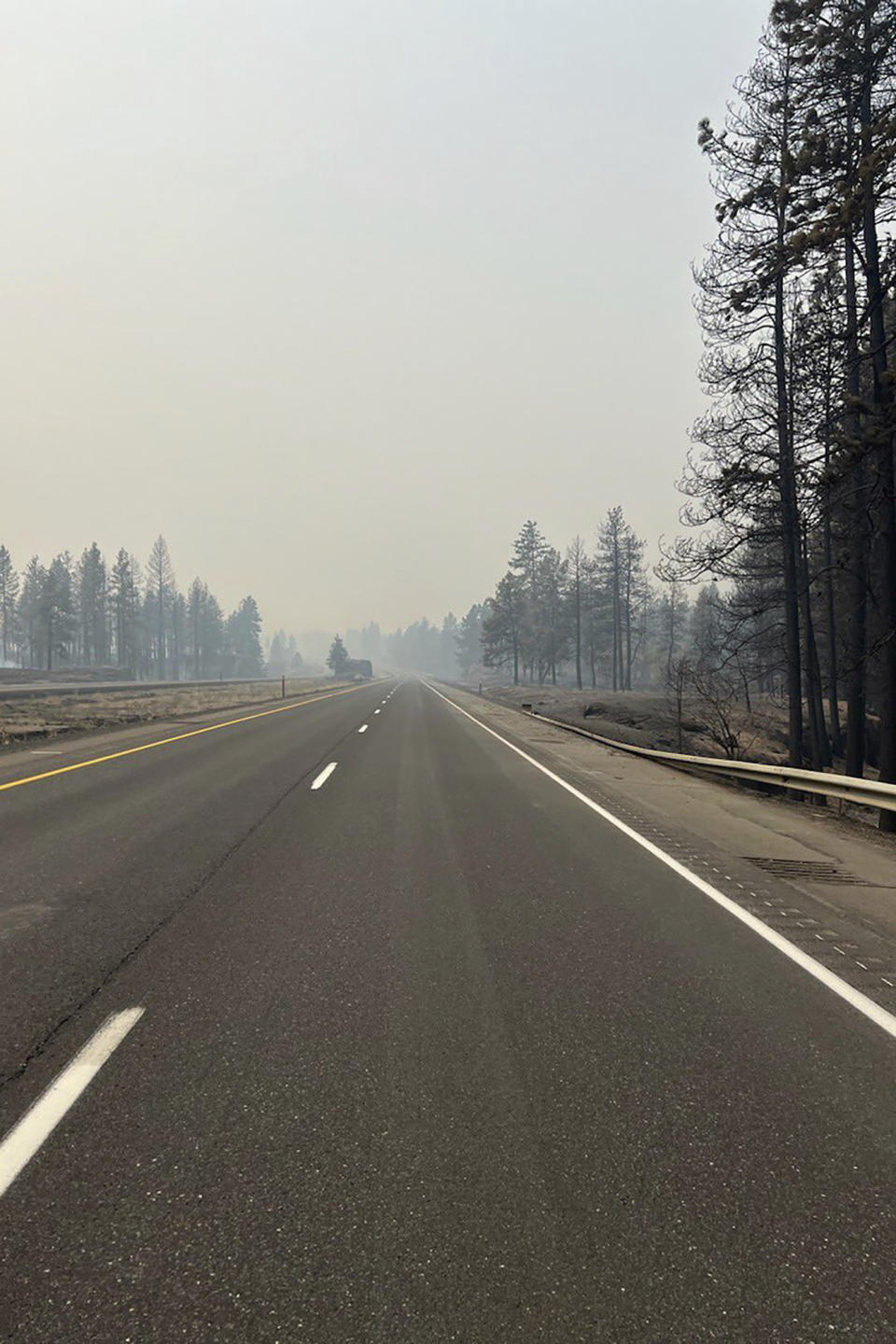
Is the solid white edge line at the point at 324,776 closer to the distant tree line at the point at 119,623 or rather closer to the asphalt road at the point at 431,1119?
the asphalt road at the point at 431,1119

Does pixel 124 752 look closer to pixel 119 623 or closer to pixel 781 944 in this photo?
pixel 781 944

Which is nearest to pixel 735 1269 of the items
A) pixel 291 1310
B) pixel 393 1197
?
pixel 393 1197

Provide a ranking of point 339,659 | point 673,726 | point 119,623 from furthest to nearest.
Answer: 1. point 339,659
2. point 119,623
3. point 673,726

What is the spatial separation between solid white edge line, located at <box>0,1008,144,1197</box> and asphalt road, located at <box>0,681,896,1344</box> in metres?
0.04

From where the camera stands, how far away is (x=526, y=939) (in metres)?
4.54

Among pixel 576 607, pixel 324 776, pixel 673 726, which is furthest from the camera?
pixel 576 607

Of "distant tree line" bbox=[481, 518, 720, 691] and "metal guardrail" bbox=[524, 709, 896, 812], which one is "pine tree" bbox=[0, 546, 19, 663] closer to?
"distant tree line" bbox=[481, 518, 720, 691]

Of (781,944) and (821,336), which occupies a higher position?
(821,336)

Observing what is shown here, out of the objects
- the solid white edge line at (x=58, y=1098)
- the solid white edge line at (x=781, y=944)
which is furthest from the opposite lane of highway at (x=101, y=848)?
the solid white edge line at (x=781, y=944)

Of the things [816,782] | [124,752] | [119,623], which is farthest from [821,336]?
[119,623]

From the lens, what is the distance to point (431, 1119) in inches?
105

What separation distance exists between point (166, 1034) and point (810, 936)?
14.0ft

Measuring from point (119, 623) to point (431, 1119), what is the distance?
112 metres

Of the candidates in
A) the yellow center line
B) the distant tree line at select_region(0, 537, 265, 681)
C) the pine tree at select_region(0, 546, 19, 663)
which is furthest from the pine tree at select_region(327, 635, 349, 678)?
the yellow center line
